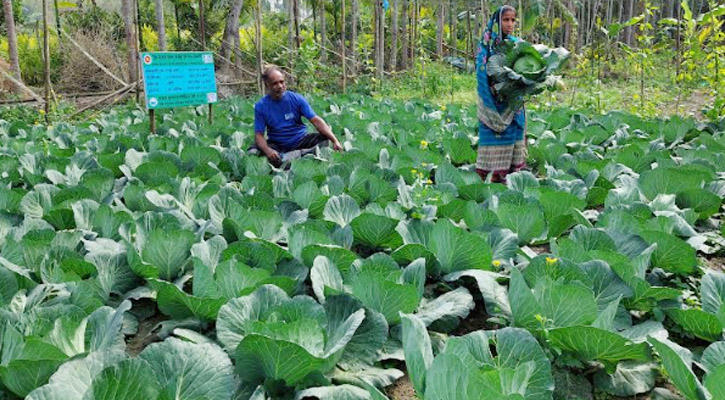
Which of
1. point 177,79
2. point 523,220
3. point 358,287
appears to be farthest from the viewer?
point 177,79

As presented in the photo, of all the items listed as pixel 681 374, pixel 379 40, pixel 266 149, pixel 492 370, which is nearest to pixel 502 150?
pixel 266 149

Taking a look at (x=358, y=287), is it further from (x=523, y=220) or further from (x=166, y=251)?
(x=523, y=220)

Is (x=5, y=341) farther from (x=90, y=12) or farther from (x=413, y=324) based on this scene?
(x=90, y=12)

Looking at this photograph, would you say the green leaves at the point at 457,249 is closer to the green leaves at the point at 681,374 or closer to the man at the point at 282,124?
the green leaves at the point at 681,374

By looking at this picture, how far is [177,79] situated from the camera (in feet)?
22.1

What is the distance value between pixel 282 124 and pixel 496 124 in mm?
1995

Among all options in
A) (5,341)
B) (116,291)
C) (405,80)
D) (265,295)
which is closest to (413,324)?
(265,295)

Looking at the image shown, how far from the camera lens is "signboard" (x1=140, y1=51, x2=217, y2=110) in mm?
6340

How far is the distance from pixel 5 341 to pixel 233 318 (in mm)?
714

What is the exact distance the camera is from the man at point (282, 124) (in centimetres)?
539

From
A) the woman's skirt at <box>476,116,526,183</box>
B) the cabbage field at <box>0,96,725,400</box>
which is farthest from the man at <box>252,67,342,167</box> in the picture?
the woman's skirt at <box>476,116,526,183</box>

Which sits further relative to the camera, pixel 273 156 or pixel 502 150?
pixel 273 156

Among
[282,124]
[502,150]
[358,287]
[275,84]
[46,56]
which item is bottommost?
[358,287]

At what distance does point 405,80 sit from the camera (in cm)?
1595
